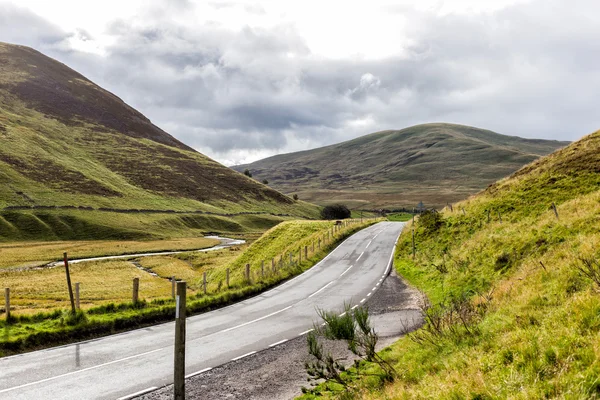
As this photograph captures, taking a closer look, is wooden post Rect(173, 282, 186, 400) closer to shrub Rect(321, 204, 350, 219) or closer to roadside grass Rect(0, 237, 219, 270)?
roadside grass Rect(0, 237, 219, 270)

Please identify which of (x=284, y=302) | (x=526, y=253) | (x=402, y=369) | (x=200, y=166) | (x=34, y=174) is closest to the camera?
(x=402, y=369)

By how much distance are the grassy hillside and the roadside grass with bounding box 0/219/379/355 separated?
1236 centimetres

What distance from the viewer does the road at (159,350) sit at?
1169cm

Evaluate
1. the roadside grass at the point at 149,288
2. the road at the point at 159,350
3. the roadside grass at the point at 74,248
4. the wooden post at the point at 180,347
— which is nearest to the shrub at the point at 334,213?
the roadside grass at the point at 74,248

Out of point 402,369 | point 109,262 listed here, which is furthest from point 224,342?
point 109,262

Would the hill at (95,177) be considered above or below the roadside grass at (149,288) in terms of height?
above

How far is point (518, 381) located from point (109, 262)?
2784 inches

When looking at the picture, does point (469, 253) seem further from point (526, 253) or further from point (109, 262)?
point (109, 262)

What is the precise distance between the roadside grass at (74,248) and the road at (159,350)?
58.8 meters

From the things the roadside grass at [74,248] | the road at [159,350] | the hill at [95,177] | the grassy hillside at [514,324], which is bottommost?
the roadside grass at [74,248]

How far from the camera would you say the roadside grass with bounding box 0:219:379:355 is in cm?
1716

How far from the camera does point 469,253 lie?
25109 mm

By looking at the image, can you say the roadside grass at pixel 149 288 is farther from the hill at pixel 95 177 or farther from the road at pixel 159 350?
the hill at pixel 95 177

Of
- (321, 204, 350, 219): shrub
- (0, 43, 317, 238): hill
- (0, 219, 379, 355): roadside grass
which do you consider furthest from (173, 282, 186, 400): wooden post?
(321, 204, 350, 219): shrub
